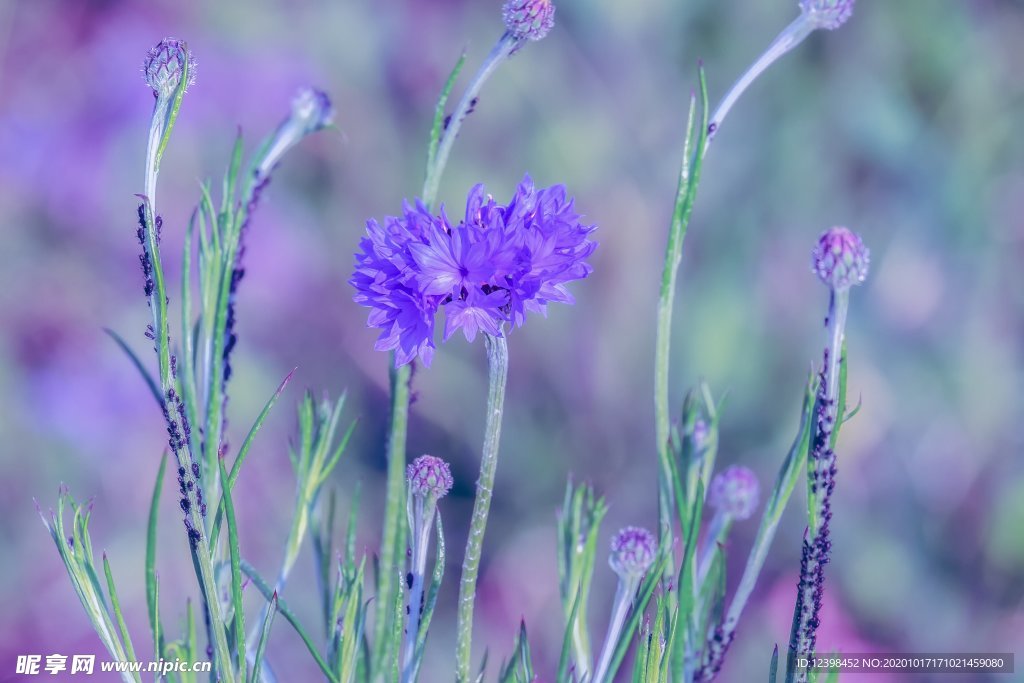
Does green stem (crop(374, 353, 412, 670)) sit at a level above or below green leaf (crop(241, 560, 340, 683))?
above

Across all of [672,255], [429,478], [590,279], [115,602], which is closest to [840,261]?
[672,255]

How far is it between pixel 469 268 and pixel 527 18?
114mm

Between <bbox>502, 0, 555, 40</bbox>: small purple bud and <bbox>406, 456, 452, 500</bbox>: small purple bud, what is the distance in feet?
0.54

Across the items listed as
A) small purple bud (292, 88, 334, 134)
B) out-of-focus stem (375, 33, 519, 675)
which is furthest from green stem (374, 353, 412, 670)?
small purple bud (292, 88, 334, 134)

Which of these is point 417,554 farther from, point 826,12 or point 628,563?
point 826,12

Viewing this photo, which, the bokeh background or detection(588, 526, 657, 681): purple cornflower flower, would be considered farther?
the bokeh background

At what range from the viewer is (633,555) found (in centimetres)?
33

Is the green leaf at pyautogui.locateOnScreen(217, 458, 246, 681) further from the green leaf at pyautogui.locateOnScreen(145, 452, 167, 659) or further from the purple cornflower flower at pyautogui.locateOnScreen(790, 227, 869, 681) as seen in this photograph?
the purple cornflower flower at pyautogui.locateOnScreen(790, 227, 869, 681)

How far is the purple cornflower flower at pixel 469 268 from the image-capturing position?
281mm

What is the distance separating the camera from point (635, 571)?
1.09 feet

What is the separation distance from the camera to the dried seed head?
28cm

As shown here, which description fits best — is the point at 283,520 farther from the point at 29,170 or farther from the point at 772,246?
the point at 772,246

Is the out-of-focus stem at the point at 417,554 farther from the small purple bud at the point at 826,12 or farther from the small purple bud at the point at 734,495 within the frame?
the small purple bud at the point at 826,12

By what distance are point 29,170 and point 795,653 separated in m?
0.69
